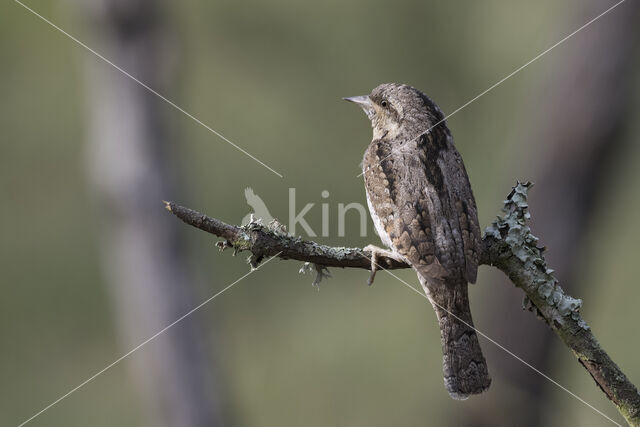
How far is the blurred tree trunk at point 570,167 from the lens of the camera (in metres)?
6.41

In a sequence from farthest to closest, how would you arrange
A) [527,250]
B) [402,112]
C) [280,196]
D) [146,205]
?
[280,196], [146,205], [402,112], [527,250]

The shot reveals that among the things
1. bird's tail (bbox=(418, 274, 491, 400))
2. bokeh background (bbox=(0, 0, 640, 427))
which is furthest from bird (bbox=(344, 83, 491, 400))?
bokeh background (bbox=(0, 0, 640, 427))

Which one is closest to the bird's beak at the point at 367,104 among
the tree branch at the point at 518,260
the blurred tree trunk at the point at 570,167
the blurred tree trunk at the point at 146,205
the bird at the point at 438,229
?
the bird at the point at 438,229

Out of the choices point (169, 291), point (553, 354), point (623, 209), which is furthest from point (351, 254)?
point (623, 209)

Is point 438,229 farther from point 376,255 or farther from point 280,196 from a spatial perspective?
point 280,196

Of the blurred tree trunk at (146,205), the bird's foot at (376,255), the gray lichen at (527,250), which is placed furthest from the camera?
the blurred tree trunk at (146,205)

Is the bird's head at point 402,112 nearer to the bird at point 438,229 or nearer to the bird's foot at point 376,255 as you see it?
the bird at point 438,229

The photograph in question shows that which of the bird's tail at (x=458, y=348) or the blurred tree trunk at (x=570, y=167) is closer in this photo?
the bird's tail at (x=458, y=348)

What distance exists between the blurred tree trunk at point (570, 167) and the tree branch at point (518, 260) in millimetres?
3040

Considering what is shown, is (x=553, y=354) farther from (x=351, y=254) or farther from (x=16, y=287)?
(x=16, y=287)

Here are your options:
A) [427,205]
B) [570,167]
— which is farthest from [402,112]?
[570,167]

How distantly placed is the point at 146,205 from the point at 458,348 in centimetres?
348

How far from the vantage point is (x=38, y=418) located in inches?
371

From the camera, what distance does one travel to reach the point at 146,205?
6.30 m
